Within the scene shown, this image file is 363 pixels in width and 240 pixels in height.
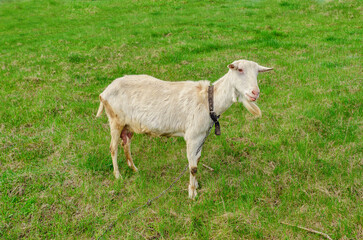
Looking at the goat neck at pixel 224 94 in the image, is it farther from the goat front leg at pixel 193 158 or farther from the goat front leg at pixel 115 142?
the goat front leg at pixel 115 142

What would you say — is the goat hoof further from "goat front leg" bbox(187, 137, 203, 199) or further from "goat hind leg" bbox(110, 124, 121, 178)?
"goat hind leg" bbox(110, 124, 121, 178)

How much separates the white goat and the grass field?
661 millimetres

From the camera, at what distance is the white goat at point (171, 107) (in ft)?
13.2

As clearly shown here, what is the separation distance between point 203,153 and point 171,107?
154 centimetres

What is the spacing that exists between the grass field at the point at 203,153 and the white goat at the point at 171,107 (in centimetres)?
66

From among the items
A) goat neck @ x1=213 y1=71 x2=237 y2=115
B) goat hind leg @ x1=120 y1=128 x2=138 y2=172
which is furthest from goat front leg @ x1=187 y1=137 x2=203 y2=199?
goat hind leg @ x1=120 y1=128 x2=138 y2=172

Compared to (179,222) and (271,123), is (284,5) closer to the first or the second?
(271,123)

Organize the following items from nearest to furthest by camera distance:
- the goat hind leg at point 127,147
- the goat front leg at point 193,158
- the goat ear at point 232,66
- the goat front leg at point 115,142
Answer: the goat ear at point 232,66 < the goat front leg at point 193,158 < the goat front leg at point 115,142 < the goat hind leg at point 127,147

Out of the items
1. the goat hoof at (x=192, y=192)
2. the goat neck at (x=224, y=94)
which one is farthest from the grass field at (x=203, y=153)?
the goat neck at (x=224, y=94)

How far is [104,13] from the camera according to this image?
70.1 feet

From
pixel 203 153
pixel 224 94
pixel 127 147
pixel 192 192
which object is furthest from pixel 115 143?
pixel 224 94

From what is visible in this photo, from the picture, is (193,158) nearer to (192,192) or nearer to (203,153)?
(192,192)

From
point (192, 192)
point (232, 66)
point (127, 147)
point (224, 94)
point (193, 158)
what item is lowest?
point (192, 192)

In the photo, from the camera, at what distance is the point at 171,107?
4.24m
